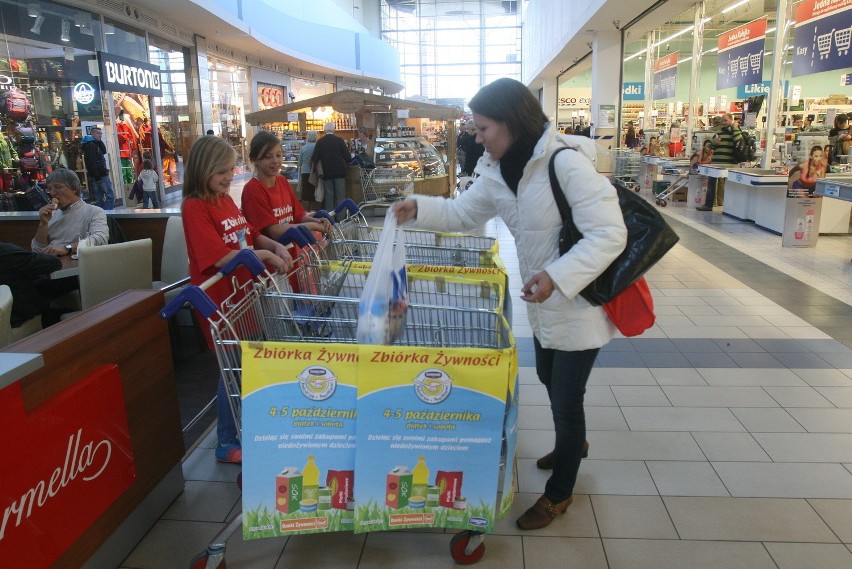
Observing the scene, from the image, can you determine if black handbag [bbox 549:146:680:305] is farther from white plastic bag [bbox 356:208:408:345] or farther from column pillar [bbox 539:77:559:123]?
column pillar [bbox 539:77:559:123]

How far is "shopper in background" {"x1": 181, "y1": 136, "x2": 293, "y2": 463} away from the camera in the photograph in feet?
8.50

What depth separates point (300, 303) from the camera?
2512mm

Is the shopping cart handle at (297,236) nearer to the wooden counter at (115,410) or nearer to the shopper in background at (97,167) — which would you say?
the wooden counter at (115,410)

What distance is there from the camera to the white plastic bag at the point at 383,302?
6.63ft

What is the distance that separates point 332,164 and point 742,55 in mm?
7194

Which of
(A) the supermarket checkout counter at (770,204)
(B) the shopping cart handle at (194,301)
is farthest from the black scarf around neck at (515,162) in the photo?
(A) the supermarket checkout counter at (770,204)

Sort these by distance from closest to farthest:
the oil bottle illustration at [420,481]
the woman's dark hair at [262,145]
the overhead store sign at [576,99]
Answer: the oil bottle illustration at [420,481] → the woman's dark hair at [262,145] → the overhead store sign at [576,99]

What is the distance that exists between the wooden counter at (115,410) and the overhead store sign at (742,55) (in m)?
10.6

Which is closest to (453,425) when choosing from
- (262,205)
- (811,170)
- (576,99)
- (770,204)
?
(262,205)

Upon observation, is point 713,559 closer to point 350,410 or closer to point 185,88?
point 350,410

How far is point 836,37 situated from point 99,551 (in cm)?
903

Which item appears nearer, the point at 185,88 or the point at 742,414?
the point at 742,414

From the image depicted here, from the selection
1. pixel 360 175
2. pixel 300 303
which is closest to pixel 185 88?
pixel 360 175

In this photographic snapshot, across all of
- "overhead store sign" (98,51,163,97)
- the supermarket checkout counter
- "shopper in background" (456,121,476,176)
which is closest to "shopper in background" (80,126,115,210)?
"overhead store sign" (98,51,163,97)
